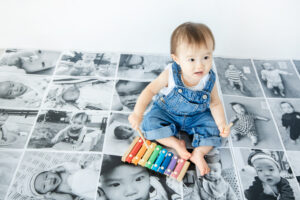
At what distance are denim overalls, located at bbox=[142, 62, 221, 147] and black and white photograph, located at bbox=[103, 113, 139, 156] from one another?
0.07m

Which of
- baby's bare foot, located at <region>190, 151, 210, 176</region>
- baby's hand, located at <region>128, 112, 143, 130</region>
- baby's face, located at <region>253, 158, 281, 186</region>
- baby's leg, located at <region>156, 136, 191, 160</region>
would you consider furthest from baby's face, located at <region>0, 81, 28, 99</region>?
baby's face, located at <region>253, 158, 281, 186</region>

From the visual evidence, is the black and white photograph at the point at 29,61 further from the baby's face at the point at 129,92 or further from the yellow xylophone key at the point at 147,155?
the yellow xylophone key at the point at 147,155

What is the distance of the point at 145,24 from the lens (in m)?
1.26

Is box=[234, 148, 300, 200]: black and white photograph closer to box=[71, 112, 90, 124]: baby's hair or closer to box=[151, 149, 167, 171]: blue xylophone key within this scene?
box=[151, 149, 167, 171]: blue xylophone key

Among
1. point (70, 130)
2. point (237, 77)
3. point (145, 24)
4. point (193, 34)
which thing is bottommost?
point (70, 130)

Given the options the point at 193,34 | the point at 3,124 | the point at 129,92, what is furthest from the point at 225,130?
the point at 3,124

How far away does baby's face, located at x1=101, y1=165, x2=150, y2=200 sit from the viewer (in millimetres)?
897

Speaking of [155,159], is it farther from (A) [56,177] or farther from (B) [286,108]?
(B) [286,108]

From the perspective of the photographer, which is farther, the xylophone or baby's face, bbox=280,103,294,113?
baby's face, bbox=280,103,294,113

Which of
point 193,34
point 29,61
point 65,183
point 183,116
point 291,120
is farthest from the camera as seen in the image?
point 29,61

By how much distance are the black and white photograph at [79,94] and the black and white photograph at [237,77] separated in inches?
19.7

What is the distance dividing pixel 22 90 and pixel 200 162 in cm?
77

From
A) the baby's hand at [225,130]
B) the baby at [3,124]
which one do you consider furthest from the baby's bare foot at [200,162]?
the baby at [3,124]

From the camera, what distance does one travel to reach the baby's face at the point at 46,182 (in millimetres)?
893
